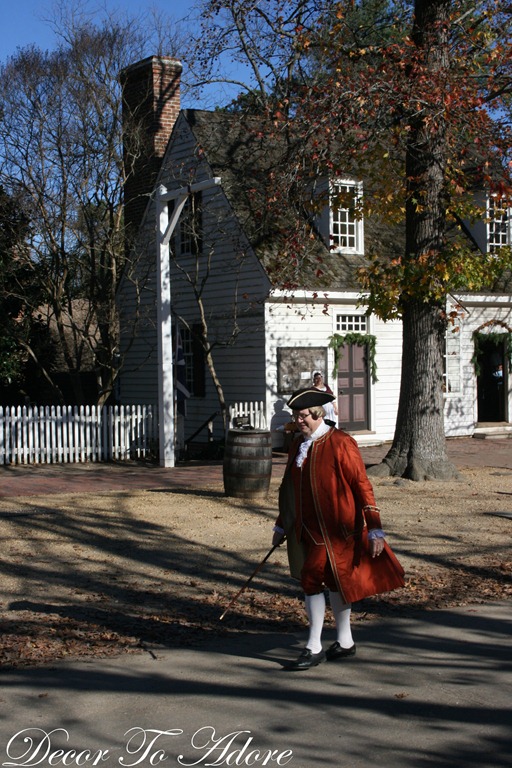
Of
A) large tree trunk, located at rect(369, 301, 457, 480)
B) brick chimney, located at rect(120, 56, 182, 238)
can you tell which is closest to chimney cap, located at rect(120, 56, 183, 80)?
brick chimney, located at rect(120, 56, 182, 238)

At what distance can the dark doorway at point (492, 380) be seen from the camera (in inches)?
979

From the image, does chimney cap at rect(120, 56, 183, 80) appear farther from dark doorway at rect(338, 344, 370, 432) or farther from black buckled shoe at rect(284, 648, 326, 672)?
black buckled shoe at rect(284, 648, 326, 672)

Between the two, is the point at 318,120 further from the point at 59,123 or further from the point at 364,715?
the point at 364,715

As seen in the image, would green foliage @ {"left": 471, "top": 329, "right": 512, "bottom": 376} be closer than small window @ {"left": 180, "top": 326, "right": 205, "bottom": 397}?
No

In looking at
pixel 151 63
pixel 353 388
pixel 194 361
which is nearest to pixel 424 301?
pixel 353 388

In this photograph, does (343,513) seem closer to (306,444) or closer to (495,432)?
Result: (306,444)

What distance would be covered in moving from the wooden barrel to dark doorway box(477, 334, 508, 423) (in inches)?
490

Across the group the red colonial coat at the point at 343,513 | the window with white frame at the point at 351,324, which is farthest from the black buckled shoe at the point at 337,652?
the window with white frame at the point at 351,324

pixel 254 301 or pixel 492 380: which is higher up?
pixel 254 301

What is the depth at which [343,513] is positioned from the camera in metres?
6.38

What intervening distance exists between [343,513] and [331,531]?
139 mm

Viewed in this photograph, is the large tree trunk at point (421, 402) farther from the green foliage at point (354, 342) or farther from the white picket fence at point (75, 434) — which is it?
the green foliage at point (354, 342)

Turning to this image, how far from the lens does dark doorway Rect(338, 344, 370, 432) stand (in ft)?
73.2

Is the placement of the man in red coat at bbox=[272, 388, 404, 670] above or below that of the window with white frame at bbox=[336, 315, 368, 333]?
below
